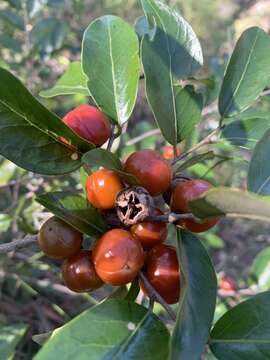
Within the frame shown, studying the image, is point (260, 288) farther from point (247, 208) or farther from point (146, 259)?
point (247, 208)

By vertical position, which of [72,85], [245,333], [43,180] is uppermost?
[72,85]

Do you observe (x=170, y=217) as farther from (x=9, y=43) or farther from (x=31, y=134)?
(x=9, y=43)

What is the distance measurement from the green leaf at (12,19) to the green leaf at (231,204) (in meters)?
1.81

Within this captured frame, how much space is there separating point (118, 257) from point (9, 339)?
0.82 m

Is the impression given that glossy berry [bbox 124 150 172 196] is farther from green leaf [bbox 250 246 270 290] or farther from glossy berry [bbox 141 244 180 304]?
green leaf [bbox 250 246 270 290]

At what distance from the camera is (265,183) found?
0.92 m

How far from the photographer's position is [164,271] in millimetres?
858

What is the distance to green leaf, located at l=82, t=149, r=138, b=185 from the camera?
0.81 metres

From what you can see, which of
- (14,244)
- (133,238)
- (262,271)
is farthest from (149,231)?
(262,271)

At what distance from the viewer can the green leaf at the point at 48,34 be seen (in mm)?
2402

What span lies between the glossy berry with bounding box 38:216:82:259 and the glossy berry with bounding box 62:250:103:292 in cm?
2

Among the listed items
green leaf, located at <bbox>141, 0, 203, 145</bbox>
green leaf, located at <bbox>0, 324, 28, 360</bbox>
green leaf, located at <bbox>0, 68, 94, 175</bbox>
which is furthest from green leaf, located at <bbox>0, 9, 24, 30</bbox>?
green leaf, located at <bbox>0, 68, 94, 175</bbox>

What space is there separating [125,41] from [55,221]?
38 cm

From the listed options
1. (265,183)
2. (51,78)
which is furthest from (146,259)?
(51,78)
